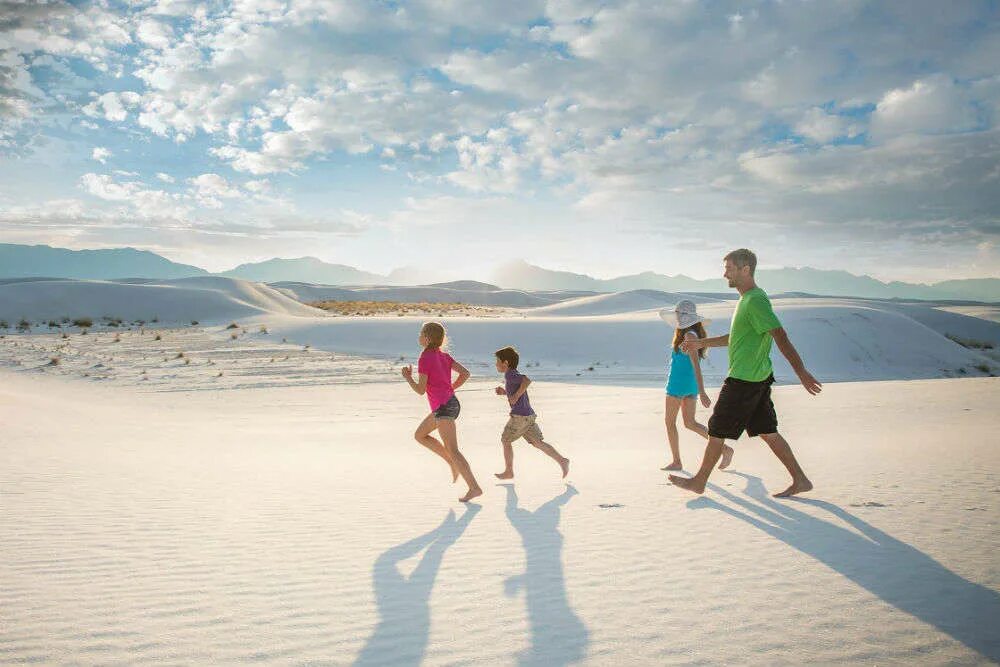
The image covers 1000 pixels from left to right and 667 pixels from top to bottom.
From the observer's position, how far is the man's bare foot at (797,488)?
5.04 metres

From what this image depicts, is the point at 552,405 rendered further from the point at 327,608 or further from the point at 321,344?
the point at 321,344

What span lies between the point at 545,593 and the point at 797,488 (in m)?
2.84

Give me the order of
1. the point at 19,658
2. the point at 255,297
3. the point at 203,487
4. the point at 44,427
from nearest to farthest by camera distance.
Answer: the point at 19,658, the point at 203,487, the point at 44,427, the point at 255,297

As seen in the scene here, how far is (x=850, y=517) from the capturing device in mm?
4570

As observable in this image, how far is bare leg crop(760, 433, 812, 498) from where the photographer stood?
4855mm

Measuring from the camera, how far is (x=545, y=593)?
11.2ft

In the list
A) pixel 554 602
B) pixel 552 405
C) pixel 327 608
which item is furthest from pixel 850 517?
pixel 552 405

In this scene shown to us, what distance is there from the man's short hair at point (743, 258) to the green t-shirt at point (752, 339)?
0.21 metres

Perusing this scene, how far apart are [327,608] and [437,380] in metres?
2.33

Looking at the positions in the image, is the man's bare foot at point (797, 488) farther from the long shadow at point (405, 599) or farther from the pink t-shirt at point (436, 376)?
the pink t-shirt at point (436, 376)

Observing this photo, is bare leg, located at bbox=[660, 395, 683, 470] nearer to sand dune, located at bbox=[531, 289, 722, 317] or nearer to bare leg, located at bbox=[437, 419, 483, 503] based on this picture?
bare leg, located at bbox=[437, 419, 483, 503]

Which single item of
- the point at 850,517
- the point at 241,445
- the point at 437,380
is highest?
the point at 437,380

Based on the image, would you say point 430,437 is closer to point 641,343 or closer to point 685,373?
point 685,373

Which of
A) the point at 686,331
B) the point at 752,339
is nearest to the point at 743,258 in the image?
the point at 752,339
